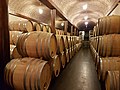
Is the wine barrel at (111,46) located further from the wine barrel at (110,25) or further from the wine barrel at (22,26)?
the wine barrel at (22,26)

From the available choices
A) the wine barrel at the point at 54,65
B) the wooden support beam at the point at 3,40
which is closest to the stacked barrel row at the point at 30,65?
the wooden support beam at the point at 3,40

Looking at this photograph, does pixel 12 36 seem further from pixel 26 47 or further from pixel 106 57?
pixel 106 57

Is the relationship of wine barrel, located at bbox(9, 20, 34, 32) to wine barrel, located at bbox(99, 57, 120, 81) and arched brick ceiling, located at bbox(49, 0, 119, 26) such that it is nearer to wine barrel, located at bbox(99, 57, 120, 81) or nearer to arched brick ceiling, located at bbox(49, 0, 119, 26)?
arched brick ceiling, located at bbox(49, 0, 119, 26)

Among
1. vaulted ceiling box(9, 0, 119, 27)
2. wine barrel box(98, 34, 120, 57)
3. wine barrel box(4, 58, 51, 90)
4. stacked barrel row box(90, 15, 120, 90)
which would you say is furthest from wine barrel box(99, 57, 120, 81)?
vaulted ceiling box(9, 0, 119, 27)

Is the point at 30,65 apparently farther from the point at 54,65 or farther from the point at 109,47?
the point at 109,47

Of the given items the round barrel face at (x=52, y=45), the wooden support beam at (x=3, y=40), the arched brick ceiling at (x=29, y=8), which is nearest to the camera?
the wooden support beam at (x=3, y=40)

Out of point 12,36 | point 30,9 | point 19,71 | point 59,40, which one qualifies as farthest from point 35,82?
point 30,9

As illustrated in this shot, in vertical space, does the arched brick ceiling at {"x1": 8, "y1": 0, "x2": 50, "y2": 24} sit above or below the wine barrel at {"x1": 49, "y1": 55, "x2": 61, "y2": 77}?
above

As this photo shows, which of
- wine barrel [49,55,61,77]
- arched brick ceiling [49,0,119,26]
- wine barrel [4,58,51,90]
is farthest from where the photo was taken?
arched brick ceiling [49,0,119,26]

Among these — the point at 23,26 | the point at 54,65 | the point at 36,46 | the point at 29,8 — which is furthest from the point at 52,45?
the point at 29,8

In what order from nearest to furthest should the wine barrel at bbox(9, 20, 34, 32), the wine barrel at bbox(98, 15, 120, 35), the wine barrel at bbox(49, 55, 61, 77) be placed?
1. the wine barrel at bbox(49, 55, 61, 77)
2. the wine barrel at bbox(98, 15, 120, 35)
3. the wine barrel at bbox(9, 20, 34, 32)

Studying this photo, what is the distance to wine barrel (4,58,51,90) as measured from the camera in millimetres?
2582

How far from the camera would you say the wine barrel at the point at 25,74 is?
8.47 ft

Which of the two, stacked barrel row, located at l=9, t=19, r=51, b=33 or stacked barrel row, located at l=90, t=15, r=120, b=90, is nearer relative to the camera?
stacked barrel row, located at l=90, t=15, r=120, b=90
